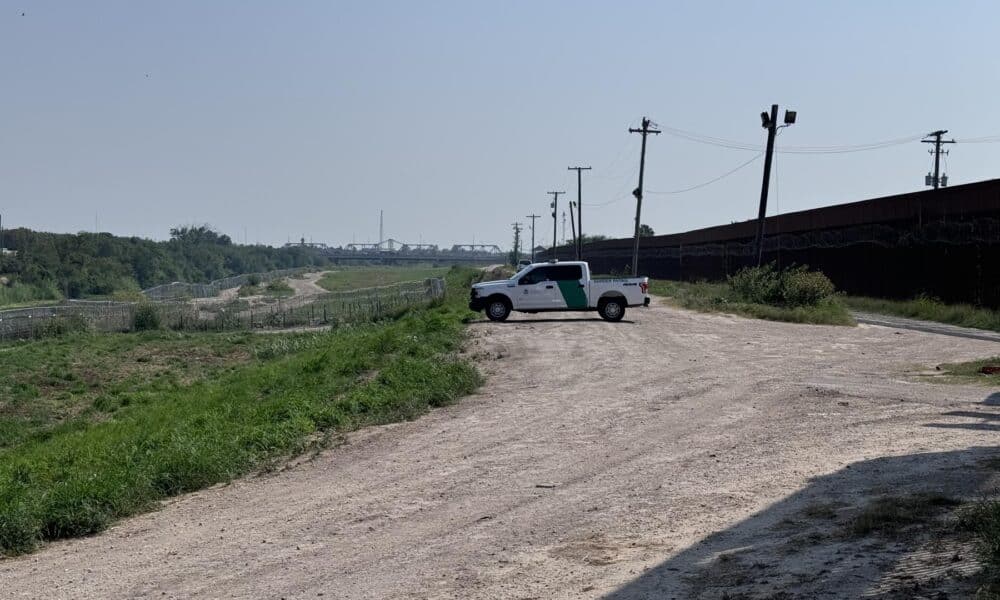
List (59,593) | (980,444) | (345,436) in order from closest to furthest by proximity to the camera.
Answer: (59,593)
(980,444)
(345,436)

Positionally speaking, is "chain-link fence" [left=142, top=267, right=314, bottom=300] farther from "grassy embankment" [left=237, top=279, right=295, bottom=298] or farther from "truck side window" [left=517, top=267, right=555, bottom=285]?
"truck side window" [left=517, top=267, right=555, bottom=285]

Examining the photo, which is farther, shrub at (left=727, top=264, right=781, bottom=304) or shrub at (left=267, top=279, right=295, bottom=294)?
shrub at (left=267, top=279, right=295, bottom=294)

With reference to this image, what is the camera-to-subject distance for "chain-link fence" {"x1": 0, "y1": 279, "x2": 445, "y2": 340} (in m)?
60.5

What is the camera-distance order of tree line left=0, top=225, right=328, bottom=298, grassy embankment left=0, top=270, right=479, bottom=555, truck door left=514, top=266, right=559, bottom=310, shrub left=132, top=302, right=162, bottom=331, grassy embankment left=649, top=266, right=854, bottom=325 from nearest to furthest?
grassy embankment left=0, top=270, right=479, bottom=555, truck door left=514, top=266, right=559, bottom=310, grassy embankment left=649, top=266, right=854, bottom=325, shrub left=132, top=302, right=162, bottom=331, tree line left=0, top=225, right=328, bottom=298

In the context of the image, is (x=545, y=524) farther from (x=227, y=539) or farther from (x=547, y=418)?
(x=547, y=418)

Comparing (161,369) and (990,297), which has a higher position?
(990,297)

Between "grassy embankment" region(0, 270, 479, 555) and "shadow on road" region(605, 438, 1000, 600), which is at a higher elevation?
"shadow on road" region(605, 438, 1000, 600)

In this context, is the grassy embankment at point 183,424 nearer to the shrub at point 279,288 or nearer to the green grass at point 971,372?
the green grass at point 971,372

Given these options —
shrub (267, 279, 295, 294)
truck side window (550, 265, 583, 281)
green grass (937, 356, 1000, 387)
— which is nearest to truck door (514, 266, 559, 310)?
truck side window (550, 265, 583, 281)

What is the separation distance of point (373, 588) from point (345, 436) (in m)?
7.63

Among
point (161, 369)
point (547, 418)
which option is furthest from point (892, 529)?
point (161, 369)

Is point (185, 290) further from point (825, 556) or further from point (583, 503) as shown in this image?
point (825, 556)

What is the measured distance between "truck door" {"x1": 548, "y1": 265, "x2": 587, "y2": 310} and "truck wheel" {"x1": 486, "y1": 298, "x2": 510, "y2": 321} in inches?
57.8

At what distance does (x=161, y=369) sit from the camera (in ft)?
150
